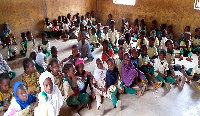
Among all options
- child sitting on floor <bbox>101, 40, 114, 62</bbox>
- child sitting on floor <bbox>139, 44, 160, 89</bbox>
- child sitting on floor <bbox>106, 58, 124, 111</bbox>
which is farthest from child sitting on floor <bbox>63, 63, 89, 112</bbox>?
child sitting on floor <bbox>139, 44, 160, 89</bbox>

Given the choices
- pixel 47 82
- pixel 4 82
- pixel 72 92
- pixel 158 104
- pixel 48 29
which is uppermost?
pixel 48 29

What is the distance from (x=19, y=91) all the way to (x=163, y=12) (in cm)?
524

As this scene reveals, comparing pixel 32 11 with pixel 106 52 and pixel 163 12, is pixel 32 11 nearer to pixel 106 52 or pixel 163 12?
pixel 106 52

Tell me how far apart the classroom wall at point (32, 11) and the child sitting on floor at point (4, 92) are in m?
3.88

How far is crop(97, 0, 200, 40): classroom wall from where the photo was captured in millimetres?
5699

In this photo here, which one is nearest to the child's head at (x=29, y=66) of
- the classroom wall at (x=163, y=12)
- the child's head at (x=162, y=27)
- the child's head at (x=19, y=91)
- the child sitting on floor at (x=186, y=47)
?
the child's head at (x=19, y=91)

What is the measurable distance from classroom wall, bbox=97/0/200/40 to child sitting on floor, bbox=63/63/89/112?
4178 millimetres

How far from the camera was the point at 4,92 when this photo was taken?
274 centimetres

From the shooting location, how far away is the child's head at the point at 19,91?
7.45 ft


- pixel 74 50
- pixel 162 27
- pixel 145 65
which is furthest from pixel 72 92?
pixel 162 27

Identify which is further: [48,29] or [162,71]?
[48,29]

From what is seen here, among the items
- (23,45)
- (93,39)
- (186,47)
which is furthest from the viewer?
(93,39)

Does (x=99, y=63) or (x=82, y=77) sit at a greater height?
(x=99, y=63)

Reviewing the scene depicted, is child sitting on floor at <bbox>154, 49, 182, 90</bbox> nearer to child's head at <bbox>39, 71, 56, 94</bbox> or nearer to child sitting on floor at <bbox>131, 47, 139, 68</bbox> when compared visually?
child sitting on floor at <bbox>131, 47, 139, 68</bbox>
